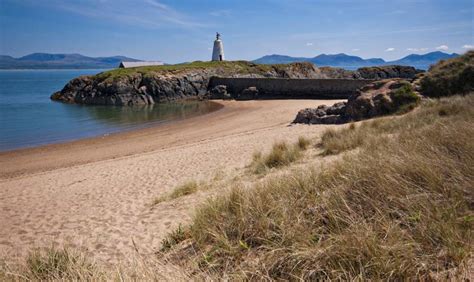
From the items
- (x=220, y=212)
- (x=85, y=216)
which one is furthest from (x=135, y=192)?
(x=220, y=212)

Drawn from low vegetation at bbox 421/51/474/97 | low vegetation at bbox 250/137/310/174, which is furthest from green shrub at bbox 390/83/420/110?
low vegetation at bbox 250/137/310/174

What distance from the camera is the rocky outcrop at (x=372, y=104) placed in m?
14.3

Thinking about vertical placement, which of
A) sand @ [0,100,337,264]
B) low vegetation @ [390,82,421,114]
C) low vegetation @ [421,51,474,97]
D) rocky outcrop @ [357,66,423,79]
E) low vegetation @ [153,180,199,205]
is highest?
rocky outcrop @ [357,66,423,79]

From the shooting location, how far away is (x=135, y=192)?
7938mm

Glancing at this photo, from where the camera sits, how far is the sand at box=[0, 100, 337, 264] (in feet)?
17.4

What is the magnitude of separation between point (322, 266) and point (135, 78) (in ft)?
128

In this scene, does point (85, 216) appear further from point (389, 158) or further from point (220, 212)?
point (389, 158)

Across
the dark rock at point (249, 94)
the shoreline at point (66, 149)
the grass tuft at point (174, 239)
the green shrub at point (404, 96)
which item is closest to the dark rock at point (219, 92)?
the dark rock at point (249, 94)

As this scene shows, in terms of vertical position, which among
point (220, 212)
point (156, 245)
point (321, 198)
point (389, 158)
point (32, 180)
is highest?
point (389, 158)

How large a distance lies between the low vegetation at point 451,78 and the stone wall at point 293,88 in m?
11.8

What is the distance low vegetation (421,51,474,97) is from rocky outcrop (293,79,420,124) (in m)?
0.97

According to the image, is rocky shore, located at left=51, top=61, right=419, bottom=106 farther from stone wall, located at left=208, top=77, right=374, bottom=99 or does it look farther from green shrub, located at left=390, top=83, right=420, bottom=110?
green shrub, located at left=390, top=83, right=420, bottom=110

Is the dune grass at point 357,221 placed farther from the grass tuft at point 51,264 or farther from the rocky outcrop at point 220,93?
the rocky outcrop at point 220,93

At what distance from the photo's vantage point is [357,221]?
3.04 m
